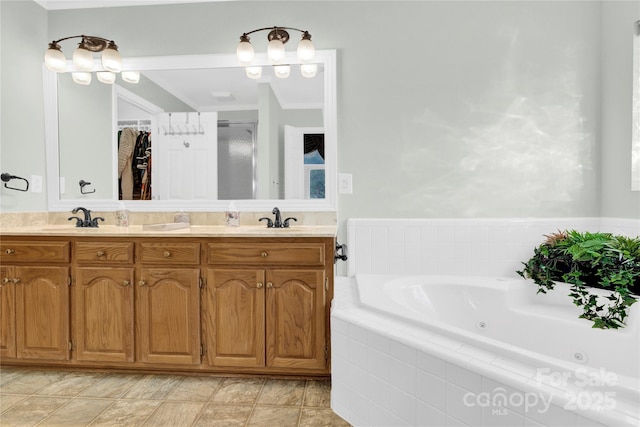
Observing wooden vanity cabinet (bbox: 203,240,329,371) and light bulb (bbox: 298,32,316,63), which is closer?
wooden vanity cabinet (bbox: 203,240,329,371)

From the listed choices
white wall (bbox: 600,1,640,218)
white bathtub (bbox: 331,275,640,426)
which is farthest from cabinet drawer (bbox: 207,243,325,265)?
white wall (bbox: 600,1,640,218)

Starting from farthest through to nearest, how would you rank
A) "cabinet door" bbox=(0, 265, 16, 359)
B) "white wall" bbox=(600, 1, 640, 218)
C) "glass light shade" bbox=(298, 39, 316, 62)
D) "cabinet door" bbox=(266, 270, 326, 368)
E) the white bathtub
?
1. "glass light shade" bbox=(298, 39, 316, 62)
2. "white wall" bbox=(600, 1, 640, 218)
3. "cabinet door" bbox=(0, 265, 16, 359)
4. "cabinet door" bbox=(266, 270, 326, 368)
5. the white bathtub

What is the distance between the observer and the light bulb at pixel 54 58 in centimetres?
228

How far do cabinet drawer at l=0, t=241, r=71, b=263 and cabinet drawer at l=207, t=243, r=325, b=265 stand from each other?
2.65 feet

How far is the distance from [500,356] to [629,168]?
1808 mm

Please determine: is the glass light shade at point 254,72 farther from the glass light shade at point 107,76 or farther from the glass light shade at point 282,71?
the glass light shade at point 107,76

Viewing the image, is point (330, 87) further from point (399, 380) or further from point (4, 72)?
point (4, 72)

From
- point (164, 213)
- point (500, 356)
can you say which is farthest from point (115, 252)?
point (500, 356)

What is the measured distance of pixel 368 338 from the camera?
123 cm

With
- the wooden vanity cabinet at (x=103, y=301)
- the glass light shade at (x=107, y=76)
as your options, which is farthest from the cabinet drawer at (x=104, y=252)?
the glass light shade at (x=107, y=76)

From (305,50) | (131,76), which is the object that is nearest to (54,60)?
(131,76)

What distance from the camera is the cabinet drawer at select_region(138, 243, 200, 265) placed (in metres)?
1.87

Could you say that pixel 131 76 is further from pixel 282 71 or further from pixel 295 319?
pixel 295 319

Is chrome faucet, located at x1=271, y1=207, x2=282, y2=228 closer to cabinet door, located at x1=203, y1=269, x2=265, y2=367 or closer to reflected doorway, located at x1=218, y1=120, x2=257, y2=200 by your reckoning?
reflected doorway, located at x1=218, y1=120, x2=257, y2=200
